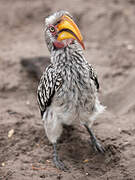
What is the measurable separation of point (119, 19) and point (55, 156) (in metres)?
4.57

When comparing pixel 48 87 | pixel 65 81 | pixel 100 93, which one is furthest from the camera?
pixel 100 93

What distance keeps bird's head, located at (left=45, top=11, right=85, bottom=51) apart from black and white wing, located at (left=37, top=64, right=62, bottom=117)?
14.1 inches

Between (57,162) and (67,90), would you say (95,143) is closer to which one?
(57,162)

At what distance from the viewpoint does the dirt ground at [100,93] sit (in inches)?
178

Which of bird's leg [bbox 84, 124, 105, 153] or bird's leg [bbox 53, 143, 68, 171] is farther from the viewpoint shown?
bird's leg [bbox 84, 124, 105, 153]

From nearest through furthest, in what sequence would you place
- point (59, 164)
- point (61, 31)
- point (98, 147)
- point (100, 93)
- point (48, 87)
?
point (61, 31)
point (48, 87)
point (59, 164)
point (98, 147)
point (100, 93)

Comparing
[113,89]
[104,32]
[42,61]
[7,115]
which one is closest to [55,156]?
[7,115]

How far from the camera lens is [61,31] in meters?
4.13

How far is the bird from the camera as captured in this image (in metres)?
4.16

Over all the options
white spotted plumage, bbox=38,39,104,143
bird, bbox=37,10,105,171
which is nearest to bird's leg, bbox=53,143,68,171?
bird, bbox=37,10,105,171

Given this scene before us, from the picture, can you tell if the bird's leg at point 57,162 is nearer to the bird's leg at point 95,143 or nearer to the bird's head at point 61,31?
the bird's leg at point 95,143

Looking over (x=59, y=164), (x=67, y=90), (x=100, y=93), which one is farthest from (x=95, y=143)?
(x=100, y=93)

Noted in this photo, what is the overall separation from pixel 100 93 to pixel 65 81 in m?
2.04

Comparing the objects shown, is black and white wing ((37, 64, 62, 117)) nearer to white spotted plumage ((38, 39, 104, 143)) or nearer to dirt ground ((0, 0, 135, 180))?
white spotted plumage ((38, 39, 104, 143))
